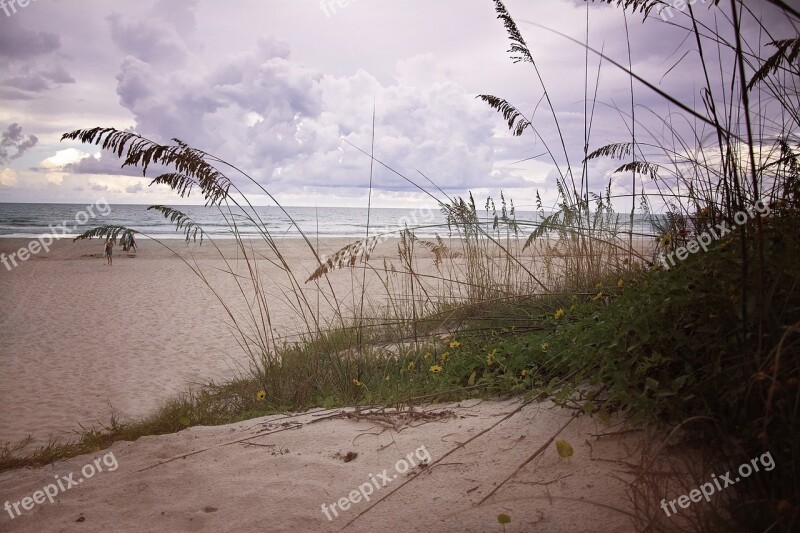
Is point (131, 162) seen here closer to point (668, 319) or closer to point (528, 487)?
point (528, 487)

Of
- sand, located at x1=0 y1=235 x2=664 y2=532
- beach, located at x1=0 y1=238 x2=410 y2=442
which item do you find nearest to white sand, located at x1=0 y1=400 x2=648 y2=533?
sand, located at x1=0 y1=235 x2=664 y2=532

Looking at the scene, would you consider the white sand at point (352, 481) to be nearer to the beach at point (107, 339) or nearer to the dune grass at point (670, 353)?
the dune grass at point (670, 353)

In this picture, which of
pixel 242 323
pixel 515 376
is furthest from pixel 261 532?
pixel 242 323

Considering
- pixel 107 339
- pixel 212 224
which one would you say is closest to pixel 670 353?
pixel 107 339

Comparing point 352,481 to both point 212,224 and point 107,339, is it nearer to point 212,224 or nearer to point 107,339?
point 107,339

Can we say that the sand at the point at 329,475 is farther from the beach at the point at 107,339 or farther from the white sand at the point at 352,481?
the beach at the point at 107,339

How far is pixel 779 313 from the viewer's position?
180 centimetres

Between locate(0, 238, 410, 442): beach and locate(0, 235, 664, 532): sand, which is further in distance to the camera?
locate(0, 238, 410, 442): beach

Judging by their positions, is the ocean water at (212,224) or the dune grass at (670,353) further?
the ocean water at (212,224)

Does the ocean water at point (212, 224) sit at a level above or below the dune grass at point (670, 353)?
above

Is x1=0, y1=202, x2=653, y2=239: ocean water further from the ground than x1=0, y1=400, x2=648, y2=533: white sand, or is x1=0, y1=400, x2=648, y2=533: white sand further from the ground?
x1=0, y1=202, x2=653, y2=239: ocean water

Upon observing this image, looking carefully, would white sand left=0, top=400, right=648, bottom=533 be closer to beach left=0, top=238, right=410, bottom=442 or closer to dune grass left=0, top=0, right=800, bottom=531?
dune grass left=0, top=0, right=800, bottom=531

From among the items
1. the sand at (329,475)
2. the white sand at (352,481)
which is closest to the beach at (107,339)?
the sand at (329,475)

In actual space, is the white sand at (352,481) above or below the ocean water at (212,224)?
below
